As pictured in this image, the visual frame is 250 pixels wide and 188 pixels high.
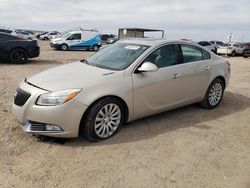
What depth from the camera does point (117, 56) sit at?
5020 millimetres

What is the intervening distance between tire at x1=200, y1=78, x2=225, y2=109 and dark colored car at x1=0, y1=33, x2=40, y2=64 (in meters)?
9.11

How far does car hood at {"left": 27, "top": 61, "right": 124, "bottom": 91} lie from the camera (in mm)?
4094

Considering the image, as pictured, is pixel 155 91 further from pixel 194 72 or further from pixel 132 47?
pixel 194 72

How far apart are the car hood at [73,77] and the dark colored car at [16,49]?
8346 mm

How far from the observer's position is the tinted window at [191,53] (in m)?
5.44

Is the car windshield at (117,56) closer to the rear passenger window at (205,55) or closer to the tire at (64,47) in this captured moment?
the rear passenger window at (205,55)

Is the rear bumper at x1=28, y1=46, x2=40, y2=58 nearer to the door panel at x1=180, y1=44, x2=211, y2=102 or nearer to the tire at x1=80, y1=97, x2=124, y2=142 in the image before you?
the door panel at x1=180, y1=44, x2=211, y2=102

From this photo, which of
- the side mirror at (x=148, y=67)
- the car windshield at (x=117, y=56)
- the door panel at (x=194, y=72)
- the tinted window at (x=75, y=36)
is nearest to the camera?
the side mirror at (x=148, y=67)

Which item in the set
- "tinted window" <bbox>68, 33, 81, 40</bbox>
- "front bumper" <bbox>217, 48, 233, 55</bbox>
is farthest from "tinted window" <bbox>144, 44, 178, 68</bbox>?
"front bumper" <bbox>217, 48, 233, 55</bbox>

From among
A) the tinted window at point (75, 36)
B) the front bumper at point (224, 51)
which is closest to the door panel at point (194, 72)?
the tinted window at point (75, 36)

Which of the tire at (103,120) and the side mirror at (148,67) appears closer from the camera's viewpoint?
the tire at (103,120)

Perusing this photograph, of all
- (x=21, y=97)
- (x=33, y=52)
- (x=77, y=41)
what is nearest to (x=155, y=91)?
(x=21, y=97)

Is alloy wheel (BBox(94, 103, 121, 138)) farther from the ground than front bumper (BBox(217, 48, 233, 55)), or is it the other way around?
alloy wheel (BBox(94, 103, 121, 138))

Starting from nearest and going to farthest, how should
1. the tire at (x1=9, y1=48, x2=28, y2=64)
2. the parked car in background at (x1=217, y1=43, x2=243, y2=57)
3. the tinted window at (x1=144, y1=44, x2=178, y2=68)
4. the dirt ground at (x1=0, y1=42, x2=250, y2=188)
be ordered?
the dirt ground at (x1=0, y1=42, x2=250, y2=188), the tinted window at (x1=144, y1=44, x2=178, y2=68), the tire at (x1=9, y1=48, x2=28, y2=64), the parked car in background at (x1=217, y1=43, x2=243, y2=57)
